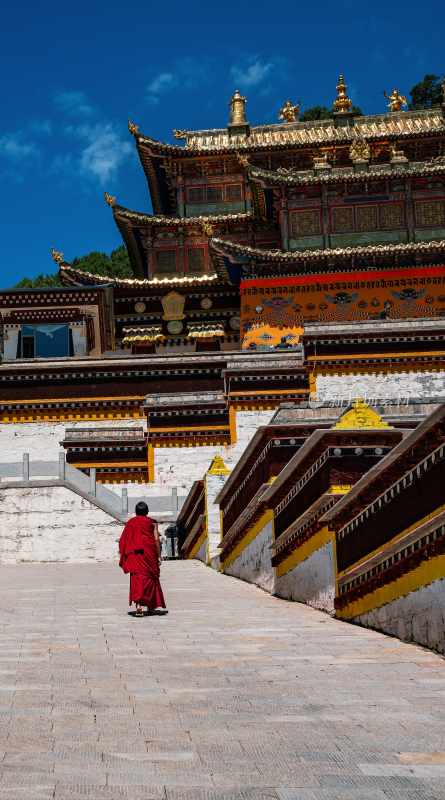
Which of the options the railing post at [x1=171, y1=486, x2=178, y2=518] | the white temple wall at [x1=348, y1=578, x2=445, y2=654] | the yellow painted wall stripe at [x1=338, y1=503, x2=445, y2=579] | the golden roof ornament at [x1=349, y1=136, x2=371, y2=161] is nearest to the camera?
the white temple wall at [x1=348, y1=578, x2=445, y2=654]

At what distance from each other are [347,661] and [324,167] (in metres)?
28.6

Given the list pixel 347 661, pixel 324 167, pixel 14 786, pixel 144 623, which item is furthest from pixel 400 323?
pixel 14 786

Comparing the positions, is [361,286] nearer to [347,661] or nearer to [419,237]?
[419,237]

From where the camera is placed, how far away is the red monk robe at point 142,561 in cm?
919

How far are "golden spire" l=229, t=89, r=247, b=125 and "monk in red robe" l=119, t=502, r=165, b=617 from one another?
3223cm

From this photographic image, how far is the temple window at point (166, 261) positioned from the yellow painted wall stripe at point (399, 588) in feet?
97.5

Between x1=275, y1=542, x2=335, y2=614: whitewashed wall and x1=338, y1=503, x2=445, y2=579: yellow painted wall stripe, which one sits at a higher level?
x1=338, y1=503, x2=445, y2=579: yellow painted wall stripe

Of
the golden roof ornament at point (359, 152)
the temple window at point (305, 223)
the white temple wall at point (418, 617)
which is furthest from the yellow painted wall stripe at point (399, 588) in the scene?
the golden roof ornament at point (359, 152)

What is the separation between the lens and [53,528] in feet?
68.5

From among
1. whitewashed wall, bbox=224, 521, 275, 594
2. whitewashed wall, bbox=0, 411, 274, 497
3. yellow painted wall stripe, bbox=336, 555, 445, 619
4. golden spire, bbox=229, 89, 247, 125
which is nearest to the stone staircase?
Result: whitewashed wall, bbox=0, 411, 274, 497

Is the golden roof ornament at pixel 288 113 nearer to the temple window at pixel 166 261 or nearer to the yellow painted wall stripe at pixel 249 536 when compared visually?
the temple window at pixel 166 261

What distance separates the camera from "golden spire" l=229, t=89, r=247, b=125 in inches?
1551

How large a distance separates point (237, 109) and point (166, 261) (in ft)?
25.6

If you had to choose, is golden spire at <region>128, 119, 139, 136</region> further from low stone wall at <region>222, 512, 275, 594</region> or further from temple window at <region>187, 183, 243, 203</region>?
low stone wall at <region>222, 512, 275, 594</region>
